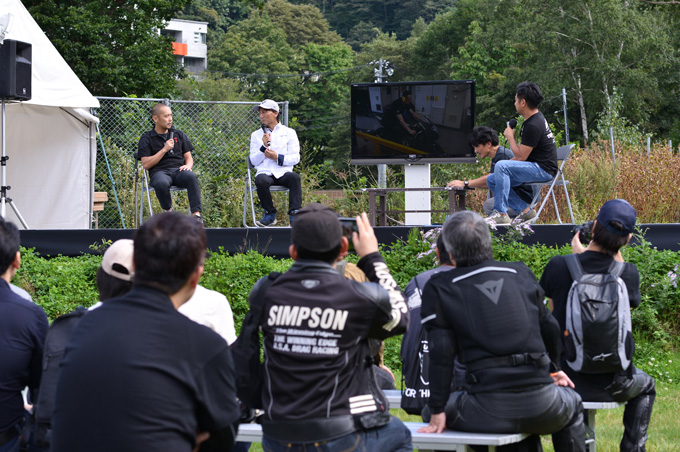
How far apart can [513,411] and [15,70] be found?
23.6 feet

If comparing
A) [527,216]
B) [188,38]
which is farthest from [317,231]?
[188,38]

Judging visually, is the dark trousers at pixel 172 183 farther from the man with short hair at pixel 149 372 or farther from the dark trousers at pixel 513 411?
the man with short hair at pixel 149 372

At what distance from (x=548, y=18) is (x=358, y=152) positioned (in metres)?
29.4

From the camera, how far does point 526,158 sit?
7.46 m

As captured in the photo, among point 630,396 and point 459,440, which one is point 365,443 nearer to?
point 459,440

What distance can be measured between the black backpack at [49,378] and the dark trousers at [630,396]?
233 cm

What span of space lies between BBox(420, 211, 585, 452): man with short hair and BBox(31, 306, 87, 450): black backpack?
4.57ft

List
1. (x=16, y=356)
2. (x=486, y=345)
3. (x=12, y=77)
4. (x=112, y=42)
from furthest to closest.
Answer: (x=112, y=42) → (x=12, y=77) → (x=486, y=345) → (x=16, y=356)

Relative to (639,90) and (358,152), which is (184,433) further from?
(639,90)

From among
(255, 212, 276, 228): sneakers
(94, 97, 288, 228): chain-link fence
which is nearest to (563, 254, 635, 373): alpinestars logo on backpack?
(255, 212, 276, 228): sneakers

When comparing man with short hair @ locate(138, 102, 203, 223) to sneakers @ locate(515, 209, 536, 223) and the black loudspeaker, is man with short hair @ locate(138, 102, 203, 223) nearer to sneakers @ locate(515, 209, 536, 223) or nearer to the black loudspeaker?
the black loudspeaker

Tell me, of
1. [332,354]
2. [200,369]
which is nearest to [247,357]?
[332,354]

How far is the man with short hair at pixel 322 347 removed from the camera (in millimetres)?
2623

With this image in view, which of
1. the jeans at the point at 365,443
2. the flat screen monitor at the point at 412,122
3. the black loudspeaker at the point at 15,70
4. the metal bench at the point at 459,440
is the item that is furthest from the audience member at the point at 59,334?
the flat screen monitor at the point at 412,122
